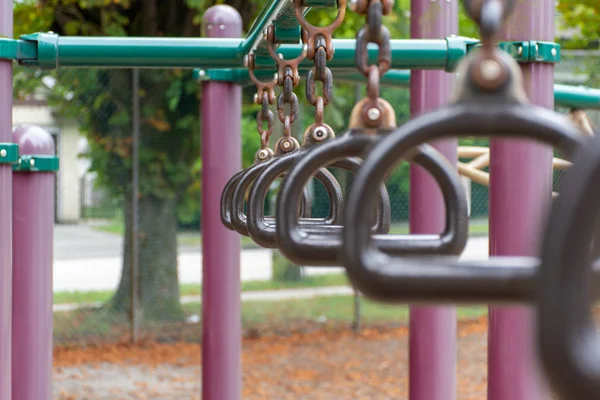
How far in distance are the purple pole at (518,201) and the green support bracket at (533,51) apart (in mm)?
11

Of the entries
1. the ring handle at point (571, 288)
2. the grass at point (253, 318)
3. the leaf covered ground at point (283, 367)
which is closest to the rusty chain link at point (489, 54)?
the ring handle at point (571, 288)

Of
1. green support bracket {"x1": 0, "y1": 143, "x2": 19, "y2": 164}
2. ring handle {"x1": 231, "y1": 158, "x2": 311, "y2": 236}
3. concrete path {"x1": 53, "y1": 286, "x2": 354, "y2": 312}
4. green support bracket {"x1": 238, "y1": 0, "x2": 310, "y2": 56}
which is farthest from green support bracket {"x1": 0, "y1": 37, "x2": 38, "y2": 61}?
concrete path {"x1": 53, "y1": 286, "x2": 354, "y2": 312}

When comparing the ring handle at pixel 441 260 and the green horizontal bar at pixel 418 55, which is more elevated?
the green horizontal bar at pixel 418 55

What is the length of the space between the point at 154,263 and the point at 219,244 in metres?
3.32

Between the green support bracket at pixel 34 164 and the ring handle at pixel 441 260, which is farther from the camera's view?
the green support bracket at pixel 34 164

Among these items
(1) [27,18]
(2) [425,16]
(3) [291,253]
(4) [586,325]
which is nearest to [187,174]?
(1) [27,18]

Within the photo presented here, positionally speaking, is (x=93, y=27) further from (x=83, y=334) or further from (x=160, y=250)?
(x=83, y=334)

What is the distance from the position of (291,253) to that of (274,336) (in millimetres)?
5937

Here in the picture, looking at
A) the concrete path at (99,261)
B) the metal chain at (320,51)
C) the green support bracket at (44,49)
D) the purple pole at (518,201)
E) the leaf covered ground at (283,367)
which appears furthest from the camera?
the concrete path at (99,261)

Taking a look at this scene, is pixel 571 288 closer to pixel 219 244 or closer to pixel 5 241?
pixel 5 241

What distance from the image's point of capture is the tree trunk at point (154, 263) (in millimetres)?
5980

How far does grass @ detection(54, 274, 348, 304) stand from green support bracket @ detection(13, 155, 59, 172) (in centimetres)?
442

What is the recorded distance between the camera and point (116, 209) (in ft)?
20.1

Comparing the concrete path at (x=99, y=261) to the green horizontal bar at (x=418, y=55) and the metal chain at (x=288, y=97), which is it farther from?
the metal chain at (x=288, y=97)
